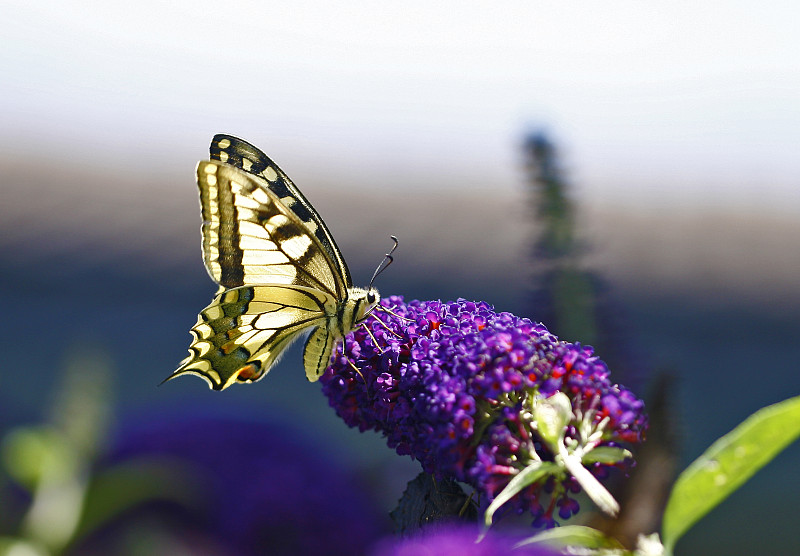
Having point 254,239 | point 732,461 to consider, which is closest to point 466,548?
point 732,461

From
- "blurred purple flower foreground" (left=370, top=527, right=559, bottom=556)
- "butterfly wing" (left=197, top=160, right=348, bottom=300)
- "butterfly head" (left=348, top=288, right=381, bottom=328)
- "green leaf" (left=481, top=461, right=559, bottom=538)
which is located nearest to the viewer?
"blurred purple flower foreground" (left=370, top=527, right=559, bottom=556)

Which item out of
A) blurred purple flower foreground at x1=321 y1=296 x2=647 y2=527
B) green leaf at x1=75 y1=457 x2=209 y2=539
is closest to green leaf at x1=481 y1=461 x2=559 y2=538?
blurred purple flower foreground at x1=321 y1=296 x2=647 y2=527

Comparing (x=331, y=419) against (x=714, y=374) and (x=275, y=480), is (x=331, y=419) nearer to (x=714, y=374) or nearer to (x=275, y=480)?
(x=714, y=374)

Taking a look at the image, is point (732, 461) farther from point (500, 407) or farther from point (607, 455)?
point (500, 407)

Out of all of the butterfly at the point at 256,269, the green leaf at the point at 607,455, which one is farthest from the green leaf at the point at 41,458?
the butterfly at the point at 256,269

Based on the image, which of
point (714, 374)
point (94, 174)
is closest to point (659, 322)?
point (714, 374)

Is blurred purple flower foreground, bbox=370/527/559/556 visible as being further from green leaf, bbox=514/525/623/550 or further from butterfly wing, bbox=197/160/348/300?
butterfly wing, bbox=197/160/348/300
